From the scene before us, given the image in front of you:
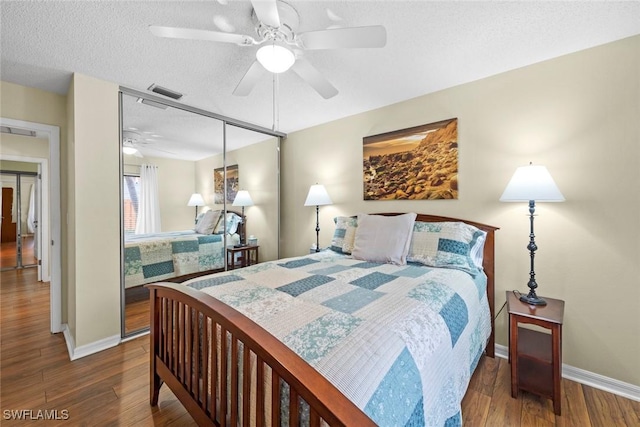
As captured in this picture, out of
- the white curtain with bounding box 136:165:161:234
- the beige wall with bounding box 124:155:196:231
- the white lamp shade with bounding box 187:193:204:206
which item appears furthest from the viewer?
the white lamp shade with bounding box 187:193:204:206

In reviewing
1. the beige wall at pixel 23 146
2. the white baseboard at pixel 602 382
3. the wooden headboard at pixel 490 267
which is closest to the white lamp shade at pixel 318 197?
the wooden headboard at pixel 490 267

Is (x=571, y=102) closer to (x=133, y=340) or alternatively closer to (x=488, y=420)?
(x=488, y=420)

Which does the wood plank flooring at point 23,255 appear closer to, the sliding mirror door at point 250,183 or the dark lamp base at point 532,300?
the sliding mirror door at point 250,183

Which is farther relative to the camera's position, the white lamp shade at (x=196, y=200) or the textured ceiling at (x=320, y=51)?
the white lamp shade at (x=196, y=200)

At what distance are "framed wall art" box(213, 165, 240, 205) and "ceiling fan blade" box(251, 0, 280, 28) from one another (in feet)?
7.12

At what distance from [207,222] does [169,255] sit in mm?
543

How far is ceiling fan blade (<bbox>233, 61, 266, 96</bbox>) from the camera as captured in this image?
1702mm

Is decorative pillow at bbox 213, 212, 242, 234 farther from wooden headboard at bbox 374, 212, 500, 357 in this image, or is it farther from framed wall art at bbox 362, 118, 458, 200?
wooden headboard at bbox 374, 212, 500, 357

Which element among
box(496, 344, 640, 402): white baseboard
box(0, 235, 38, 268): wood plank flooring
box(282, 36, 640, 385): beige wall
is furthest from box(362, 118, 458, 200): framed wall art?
box(0, 235, 38, 268): wood plank flooring

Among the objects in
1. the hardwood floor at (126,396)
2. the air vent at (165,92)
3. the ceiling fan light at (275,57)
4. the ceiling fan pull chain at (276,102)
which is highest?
the ceiling fan pull chain at (276,102)

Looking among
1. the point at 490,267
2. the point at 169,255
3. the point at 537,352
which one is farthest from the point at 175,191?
the point at 537,352

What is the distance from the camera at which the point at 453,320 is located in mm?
1391

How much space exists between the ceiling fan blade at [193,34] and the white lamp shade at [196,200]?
197 cm

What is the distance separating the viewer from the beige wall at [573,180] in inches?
69.6
